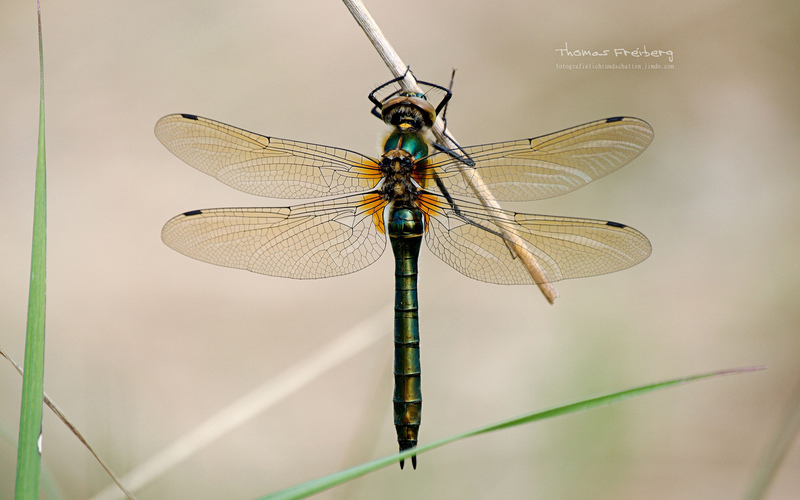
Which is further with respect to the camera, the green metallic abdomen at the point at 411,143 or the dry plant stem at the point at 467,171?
the green metallic abdomen at the point at 411,143

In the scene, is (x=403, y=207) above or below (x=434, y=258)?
below

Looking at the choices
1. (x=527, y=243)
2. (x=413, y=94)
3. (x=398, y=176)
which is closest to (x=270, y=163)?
(x=398, y=176)

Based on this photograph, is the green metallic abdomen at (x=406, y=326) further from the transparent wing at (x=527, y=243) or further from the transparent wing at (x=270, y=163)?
the transparent wing at (x=270, y=163)

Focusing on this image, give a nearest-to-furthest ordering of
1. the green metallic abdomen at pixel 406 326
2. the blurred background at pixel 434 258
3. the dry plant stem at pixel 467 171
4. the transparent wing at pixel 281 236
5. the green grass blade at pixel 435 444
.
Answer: the green grass blade at pixel 435 444 < the dry plant stem at pixel 467 171 < the green metallic abdomen at pixel 406 326 < the transparent wing at pixel 281 236 < the blurred background at pixel 434 258

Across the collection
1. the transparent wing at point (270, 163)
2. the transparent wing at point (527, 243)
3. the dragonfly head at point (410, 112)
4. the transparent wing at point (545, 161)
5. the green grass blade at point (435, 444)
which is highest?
the dragonfly head at point (410, 112)

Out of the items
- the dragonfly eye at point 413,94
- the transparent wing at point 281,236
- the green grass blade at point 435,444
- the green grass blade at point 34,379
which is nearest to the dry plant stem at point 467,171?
the dragonfly eye at point 413,94

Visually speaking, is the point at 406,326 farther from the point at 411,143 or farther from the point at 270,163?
the point at 270,163
